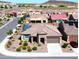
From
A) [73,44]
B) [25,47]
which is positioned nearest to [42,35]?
[25,47]

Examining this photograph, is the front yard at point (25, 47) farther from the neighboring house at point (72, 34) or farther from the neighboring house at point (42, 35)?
the neighboring house at point (72, 34)

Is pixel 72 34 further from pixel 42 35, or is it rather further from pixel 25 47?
pixel 25 47

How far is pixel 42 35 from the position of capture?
1687 inches

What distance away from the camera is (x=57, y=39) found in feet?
145

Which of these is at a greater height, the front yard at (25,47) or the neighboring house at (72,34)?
the neighboring house at (72,34)

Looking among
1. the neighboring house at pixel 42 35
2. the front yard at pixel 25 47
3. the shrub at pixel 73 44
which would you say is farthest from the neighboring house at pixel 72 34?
the front yard at pixel 25 47

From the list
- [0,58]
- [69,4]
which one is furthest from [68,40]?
[69,4]

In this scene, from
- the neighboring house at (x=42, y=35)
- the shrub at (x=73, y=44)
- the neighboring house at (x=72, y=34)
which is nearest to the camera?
the shrub at (x=73, y=44)

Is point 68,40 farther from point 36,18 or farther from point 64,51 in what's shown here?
point 36,18

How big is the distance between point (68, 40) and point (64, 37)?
6.45 feet

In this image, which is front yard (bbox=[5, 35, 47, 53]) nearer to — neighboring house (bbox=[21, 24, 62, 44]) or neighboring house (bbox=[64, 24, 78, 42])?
neighboring house (bbox=[21, 24, 62, 44])

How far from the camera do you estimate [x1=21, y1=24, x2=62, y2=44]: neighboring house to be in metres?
42.9

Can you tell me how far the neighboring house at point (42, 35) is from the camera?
42.9 meters

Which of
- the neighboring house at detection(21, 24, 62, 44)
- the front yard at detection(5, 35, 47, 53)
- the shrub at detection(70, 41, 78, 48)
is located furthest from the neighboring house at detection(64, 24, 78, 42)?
the front yard at detection(5, 35, 47, 53)
